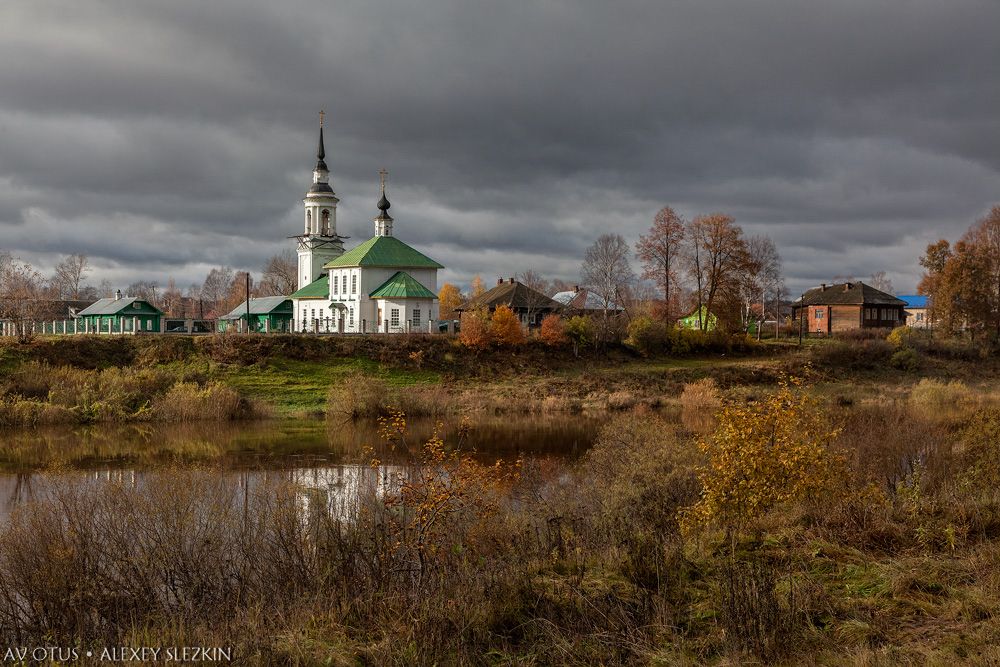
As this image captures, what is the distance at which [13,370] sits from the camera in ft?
132

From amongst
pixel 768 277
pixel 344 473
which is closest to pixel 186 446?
pixel 344 473

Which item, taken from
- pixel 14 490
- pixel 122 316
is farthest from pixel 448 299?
pixel 14 490

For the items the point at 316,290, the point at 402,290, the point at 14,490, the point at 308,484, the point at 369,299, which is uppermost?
the point at 316,290

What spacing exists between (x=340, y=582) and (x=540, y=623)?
300 centimetres

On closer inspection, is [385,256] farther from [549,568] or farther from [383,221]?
[549,568]

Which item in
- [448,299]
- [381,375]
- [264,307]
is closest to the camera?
[381,375]

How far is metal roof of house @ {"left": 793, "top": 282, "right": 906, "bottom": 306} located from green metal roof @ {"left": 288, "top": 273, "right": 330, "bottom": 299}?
152ft

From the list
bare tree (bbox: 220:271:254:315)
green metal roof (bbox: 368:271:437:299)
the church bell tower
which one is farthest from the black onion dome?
bare tree (bbox: 220:271:254:315)

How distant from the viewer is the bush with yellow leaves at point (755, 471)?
12.3 m

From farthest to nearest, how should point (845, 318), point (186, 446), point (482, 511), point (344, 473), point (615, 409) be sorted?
point (845, 318) → point (615, 409) → point (186, 446) → point (344, 473) → point (482, 511)

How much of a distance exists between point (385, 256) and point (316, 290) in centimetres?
800

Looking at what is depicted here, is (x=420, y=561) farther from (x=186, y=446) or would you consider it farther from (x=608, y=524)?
(x=186, y=446)

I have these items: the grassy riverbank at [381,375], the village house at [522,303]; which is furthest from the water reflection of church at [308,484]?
the village house at [522,303]

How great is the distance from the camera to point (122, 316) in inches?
2482
